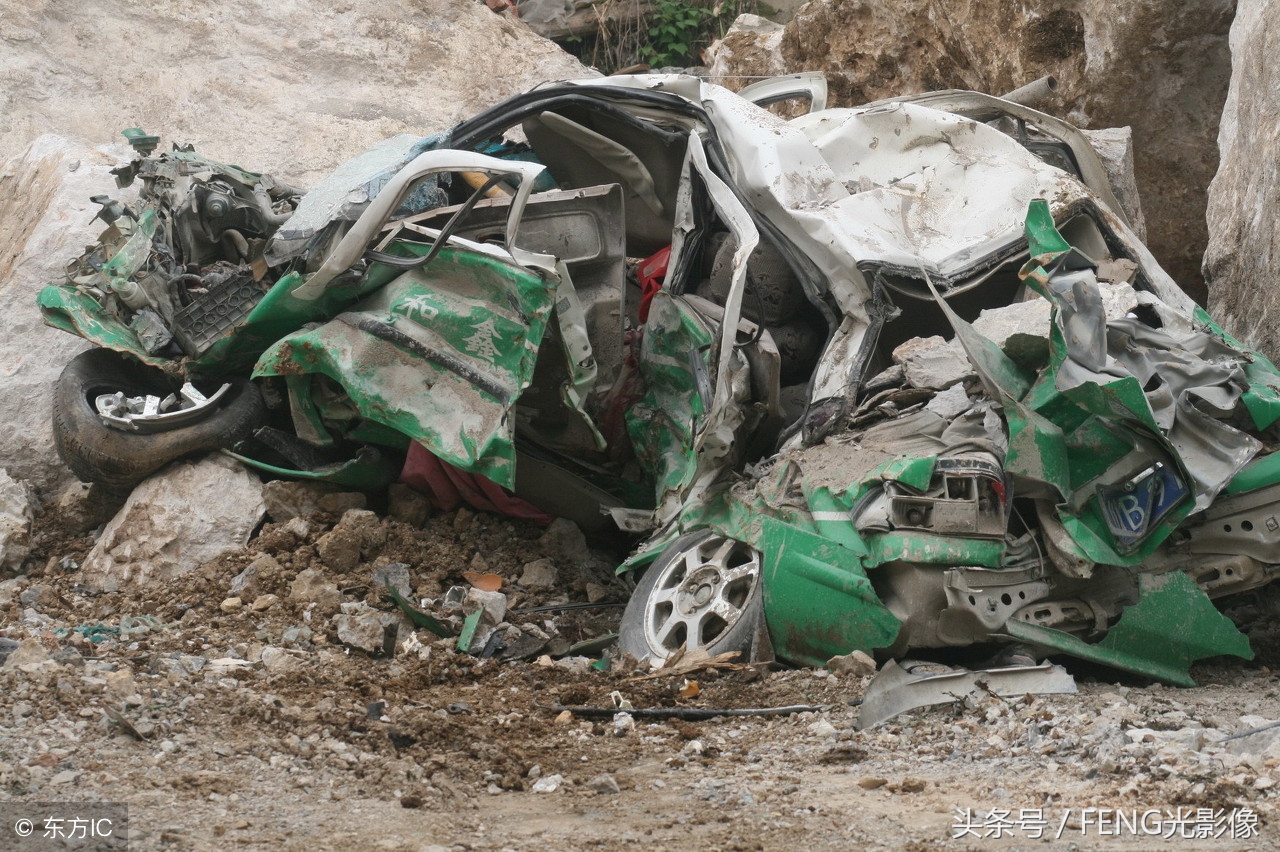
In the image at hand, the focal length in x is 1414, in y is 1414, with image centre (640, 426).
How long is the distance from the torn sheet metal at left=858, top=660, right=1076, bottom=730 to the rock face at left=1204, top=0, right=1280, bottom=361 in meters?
2.68

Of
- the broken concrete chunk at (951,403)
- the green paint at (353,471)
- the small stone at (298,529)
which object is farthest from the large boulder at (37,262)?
the broken concrete chunk at (951,403)

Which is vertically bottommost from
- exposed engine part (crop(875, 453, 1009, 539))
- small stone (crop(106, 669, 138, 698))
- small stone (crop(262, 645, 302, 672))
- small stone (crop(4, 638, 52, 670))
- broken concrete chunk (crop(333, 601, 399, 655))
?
broken concrete chunk (crop(333, 601, 399, 655))

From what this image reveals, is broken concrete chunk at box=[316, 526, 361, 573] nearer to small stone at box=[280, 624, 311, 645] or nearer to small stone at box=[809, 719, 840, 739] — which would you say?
small stone at box=[280, 624, 311, 645]

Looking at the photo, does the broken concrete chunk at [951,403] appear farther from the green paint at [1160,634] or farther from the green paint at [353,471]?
the green paint at [353,471]

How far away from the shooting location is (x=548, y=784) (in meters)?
3.77

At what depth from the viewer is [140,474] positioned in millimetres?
6266

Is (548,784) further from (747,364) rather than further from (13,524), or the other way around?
(13,524)

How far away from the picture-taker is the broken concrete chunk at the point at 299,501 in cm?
617

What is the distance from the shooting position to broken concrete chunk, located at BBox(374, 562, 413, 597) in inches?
225

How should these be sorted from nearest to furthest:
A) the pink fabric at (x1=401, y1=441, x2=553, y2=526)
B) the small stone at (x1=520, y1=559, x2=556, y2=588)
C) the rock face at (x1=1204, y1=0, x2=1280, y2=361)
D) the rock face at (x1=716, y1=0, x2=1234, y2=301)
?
the small stone at (x1=520, y1=559, x2=556, y2=588)
the pink fabric at (x1=401, y1=441, x2=553, y2=526)
the rock face at (x1=1204, y1=0, x2=1280, y2=361)
the rock face at (x1=716, y1=0, x2=1234, y2=301)

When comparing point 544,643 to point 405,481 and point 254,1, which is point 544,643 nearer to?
point 405,481

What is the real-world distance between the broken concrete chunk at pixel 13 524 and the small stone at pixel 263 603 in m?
1.46

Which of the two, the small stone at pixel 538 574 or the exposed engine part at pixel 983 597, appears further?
the small stone at pixel 538 574

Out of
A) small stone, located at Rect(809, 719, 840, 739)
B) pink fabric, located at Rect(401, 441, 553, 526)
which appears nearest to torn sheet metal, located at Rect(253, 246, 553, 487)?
pink fabric, located at Rect(401, 441, 553, 526)
